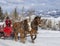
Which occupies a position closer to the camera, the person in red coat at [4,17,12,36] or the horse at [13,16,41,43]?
the horse at [13,16,41,43]

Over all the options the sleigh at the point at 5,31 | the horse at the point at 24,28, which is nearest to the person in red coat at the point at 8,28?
the sleigh at the point at 5,31

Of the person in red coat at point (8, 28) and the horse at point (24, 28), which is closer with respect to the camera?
the horse at point (24, 28)

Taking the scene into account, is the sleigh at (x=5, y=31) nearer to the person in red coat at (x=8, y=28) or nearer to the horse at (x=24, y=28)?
the person in red coat at (x=8, y=28)

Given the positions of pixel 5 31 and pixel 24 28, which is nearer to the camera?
pixel 24 28

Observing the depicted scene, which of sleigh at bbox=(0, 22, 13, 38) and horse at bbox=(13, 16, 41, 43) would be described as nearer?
horse at bbox=(13, 16, 41, 43)

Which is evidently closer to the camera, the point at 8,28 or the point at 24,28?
the point at 24,28

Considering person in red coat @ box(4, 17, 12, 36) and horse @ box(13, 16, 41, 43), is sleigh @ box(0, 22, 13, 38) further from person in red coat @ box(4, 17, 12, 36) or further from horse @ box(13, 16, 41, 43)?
horse @ box(13, 16, 41, 43)

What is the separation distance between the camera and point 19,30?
5.23 m

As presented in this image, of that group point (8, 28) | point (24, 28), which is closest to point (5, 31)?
point (8, 28)

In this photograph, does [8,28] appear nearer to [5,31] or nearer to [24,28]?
[5,31]

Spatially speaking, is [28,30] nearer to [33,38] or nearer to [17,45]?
[33,38]

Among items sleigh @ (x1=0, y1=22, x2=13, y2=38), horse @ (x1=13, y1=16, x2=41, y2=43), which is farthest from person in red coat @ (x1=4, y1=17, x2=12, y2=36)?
horse @ (x1=13, y1=16, x2=41, y2=43)

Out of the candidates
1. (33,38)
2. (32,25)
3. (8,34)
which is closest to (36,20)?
(32,25)

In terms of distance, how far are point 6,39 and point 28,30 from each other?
2.27ft
